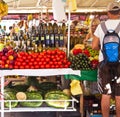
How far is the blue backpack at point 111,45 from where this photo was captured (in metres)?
4.30

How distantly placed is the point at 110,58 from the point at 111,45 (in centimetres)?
18

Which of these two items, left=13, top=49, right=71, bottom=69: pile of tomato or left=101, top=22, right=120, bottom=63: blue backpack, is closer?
left=101, top=22, right=120, bottom=63: blue backpack

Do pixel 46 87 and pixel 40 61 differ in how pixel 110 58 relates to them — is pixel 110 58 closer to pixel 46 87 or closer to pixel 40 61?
pixel 40 61

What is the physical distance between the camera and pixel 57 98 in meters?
4.80

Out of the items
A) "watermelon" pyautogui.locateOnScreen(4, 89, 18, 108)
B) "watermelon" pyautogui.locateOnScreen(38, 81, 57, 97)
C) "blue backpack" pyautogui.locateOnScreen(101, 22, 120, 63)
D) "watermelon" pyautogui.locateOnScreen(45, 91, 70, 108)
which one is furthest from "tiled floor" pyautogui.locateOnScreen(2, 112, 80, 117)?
"blue backpack" pyautogui.locateOnScreen(101, 22, 120, 63)

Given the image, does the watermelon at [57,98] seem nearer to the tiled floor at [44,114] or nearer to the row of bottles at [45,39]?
the tiled floor at [44,114]

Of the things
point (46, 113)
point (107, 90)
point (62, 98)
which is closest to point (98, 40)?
point (107, 90)

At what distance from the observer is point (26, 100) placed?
473cm

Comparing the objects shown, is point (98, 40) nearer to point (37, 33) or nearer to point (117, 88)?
point (117, 88)

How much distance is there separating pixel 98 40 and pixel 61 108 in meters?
1.13

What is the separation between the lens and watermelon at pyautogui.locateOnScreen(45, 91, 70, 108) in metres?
4.77

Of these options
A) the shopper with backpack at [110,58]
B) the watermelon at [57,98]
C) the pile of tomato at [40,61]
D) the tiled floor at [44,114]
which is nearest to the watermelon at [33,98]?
the watermelon at [57,98]

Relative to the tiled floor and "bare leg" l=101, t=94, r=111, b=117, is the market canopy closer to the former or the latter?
the tiled floor

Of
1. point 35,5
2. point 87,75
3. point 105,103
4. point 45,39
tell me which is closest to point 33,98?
point 87,75
